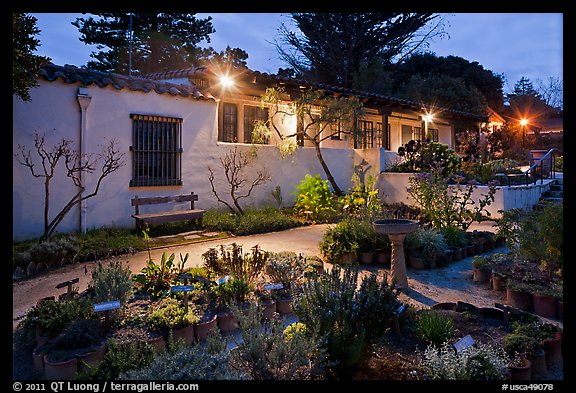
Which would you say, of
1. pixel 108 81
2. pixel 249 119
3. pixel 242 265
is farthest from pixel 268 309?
pixel 249 119

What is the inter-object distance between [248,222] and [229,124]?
5.14 m

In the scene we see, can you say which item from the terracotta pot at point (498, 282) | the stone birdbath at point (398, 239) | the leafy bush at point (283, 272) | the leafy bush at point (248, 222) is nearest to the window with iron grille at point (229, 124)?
the leafy bush at point (248, 222)

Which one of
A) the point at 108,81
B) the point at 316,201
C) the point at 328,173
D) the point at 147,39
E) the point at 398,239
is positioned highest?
the point at 147,39

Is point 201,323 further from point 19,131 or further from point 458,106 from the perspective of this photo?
point 458,106

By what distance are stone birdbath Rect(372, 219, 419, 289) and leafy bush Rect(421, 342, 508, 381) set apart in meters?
1.98

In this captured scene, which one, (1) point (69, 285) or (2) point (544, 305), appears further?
(2) point (544, 305)

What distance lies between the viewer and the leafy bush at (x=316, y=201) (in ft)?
35.7

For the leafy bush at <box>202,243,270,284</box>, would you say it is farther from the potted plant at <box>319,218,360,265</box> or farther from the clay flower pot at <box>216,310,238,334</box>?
the potted plant at <box>319,218,360,265</box>

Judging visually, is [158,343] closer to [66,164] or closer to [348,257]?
[348,257]

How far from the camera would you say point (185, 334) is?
380 centimetres

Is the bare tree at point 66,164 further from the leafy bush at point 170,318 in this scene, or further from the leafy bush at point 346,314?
the leafy bush at point 346,314

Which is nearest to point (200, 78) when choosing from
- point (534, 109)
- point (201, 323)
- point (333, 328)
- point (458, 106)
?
point (201, 323)

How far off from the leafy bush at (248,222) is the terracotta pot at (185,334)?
5236mm
